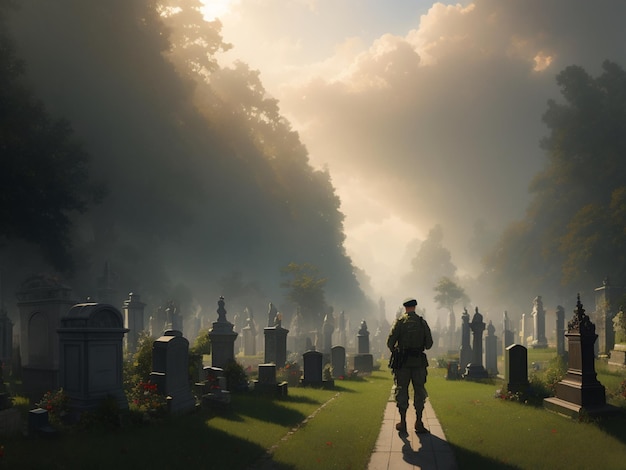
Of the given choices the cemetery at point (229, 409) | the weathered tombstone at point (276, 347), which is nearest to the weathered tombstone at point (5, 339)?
the cemetery at point (229, 409)

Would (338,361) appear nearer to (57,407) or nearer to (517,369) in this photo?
(517,369)

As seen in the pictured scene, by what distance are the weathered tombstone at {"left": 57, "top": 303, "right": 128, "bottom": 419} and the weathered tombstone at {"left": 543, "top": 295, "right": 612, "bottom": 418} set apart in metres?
9.40

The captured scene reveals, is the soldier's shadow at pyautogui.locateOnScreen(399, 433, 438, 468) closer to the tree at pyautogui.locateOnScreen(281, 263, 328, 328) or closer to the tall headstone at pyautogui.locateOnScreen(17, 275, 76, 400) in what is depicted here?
the tall headstone at pyautogui.locateOnScreen(17, 275, 76, 400)

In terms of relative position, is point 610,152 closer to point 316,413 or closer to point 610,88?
point 610,88

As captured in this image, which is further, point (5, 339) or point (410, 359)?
point (5, 339)

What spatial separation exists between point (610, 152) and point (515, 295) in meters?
21.9

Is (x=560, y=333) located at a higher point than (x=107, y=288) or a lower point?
lower

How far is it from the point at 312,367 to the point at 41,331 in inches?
355

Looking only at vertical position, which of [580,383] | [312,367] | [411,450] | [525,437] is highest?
[580,383]

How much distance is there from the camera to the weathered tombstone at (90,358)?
1059 centimetres

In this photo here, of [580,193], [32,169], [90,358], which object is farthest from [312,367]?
[580,193]

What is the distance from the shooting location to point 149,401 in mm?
10953

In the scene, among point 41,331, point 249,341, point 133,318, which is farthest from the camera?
point 249,341

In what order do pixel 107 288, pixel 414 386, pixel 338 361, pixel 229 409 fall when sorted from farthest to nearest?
pixel 107 288
pixel 338 361
pixel 229 409
pixel 414 386
